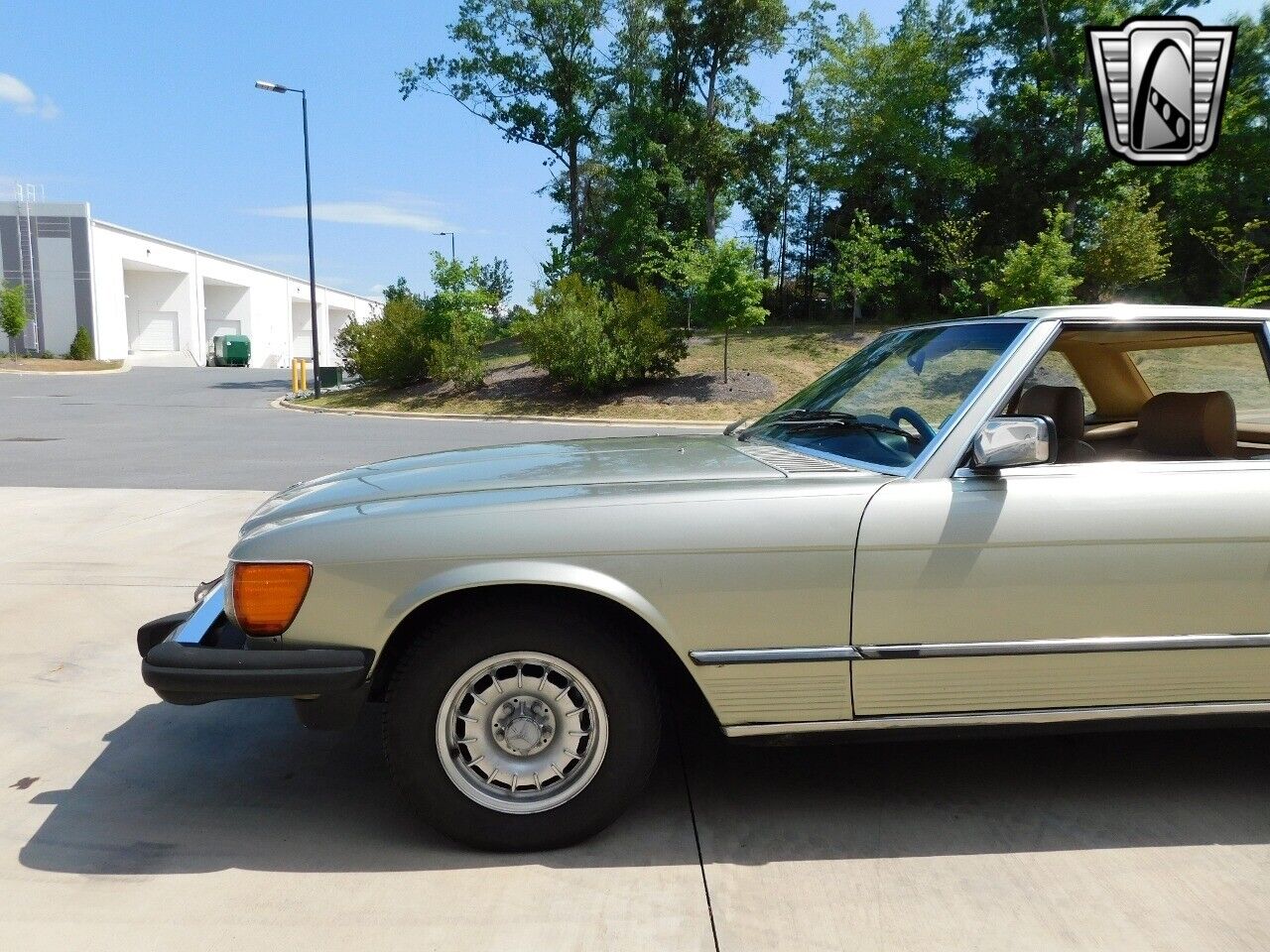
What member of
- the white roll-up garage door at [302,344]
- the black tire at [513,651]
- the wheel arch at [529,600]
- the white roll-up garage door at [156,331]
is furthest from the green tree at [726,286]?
the white roll-up garage door at [302,344]

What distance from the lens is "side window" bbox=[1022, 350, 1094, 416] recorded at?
12.0 feet

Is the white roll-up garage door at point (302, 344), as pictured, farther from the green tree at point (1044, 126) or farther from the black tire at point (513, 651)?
the black tire at point (513, 651)

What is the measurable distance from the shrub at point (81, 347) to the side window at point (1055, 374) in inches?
2159

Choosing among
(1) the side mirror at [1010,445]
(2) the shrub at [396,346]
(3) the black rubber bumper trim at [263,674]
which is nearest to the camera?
(3) the black rubber bumper trim at [263,674]

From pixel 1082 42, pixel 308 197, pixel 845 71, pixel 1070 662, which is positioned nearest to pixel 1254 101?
pixel 1082 42

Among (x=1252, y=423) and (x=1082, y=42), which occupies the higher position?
(x=1082, y=42)

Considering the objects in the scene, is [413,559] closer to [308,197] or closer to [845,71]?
[308,197]

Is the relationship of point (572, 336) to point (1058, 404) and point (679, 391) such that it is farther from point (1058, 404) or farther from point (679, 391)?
point (1058, 404)

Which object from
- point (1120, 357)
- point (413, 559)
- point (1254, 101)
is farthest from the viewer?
point (1254, 101)

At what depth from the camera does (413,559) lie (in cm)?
269

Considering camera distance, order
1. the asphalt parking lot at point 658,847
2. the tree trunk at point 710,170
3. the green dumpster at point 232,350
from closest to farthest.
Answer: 1. the asphalt parking lot at point 658,847
2. the tree trunk at point 710,170
3. the green dumpster at point 232,350

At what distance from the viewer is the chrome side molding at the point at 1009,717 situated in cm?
282

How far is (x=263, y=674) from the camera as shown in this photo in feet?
8.71

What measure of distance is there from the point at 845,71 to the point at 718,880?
38.5 meters
